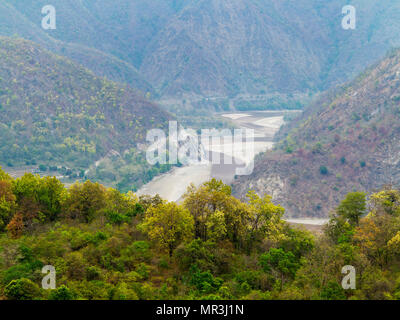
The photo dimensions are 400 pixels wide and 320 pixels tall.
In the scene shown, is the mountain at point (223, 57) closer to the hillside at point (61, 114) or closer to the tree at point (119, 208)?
the hillside at point (61, 114)

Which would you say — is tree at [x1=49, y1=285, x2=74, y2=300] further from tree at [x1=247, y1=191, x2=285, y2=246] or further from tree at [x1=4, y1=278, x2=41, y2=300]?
tree at [x1=247, y1=191, x2=285, y2=246]

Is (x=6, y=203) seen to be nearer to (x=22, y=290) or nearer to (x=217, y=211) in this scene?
(x=22, y=290)

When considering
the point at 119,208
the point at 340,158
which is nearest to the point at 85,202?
the point at 119,208

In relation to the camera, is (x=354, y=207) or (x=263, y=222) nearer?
(x=263, y=222)

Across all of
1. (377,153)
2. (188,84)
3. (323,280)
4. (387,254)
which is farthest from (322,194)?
(188,84)

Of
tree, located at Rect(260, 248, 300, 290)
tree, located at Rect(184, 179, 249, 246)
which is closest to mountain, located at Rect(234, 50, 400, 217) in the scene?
tree, located at Rect(184, 179, 249, 246)
